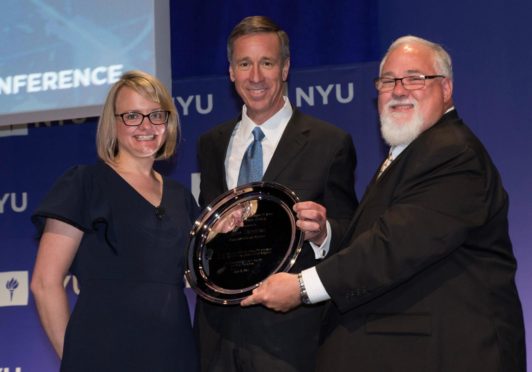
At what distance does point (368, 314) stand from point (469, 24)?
7.66 ft

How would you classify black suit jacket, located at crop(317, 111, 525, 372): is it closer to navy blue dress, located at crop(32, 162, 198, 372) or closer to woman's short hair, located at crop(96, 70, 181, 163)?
navy blue dress, located at crop(32, 162, 198, 372)

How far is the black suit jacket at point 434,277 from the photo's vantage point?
2.41 metres

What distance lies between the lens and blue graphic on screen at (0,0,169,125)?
15.2ft

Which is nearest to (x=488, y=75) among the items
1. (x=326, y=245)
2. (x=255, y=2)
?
(x=255, y=2)

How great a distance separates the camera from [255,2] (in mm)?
4723

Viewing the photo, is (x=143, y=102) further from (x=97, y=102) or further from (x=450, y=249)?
(x=97, y=102)

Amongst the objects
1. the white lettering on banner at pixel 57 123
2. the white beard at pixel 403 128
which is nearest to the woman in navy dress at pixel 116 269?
the white beard at pixel 403 128

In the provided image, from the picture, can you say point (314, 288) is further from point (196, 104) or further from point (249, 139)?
point (196, 104)

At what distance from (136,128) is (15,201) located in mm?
2465

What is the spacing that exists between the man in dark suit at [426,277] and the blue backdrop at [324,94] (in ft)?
5.81

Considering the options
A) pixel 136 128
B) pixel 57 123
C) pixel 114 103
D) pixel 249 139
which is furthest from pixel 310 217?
pixel 57 123

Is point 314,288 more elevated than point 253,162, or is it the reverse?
point 253,162

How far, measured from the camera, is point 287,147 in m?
3.07

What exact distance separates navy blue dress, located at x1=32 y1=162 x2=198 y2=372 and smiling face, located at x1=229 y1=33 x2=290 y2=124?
575 mm
